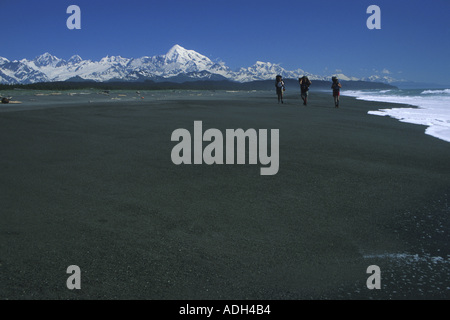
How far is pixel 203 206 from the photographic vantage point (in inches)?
177

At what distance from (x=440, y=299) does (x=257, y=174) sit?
3500 mm

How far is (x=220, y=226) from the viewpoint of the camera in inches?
154

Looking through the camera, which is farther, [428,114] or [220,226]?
[428,114]

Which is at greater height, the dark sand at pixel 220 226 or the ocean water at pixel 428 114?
the ocean water at pixel 428 114

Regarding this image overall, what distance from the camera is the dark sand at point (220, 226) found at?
2865mm

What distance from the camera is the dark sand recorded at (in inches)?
113

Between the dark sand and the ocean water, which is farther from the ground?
the ocean water

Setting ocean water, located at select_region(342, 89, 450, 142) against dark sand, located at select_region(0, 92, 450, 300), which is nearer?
dark sand, located at select_region(0, 92, 450, 300)

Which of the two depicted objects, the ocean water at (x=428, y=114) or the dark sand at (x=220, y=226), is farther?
the ocean water at (x=428, y=114)

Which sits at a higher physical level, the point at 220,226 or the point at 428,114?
the point at 428,114
